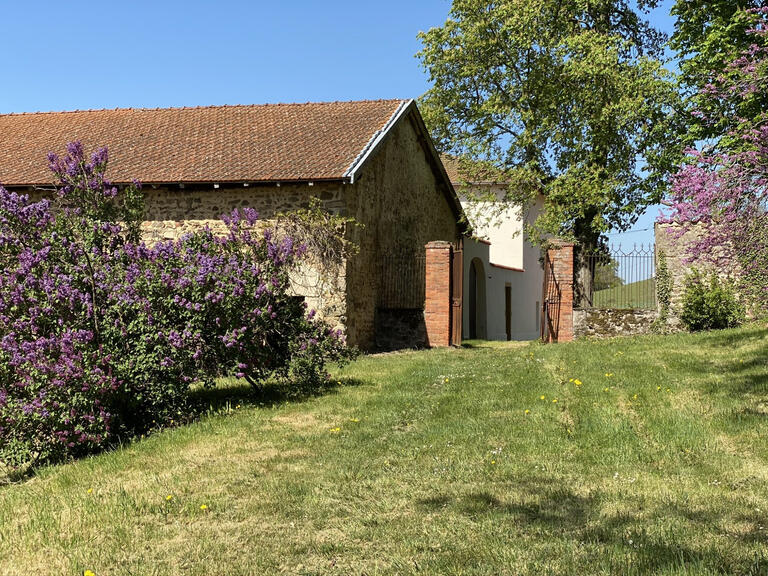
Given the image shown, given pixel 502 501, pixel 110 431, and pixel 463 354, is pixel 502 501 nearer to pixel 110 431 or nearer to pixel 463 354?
pixel 110 431

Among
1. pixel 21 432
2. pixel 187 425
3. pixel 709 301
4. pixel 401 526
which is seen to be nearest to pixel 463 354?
pixel 709 301

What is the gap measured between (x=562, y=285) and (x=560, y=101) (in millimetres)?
6959

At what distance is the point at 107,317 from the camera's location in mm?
7691

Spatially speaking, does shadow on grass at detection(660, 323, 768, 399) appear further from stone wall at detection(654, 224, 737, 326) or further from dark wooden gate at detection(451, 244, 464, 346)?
dark wooden gate at detection(451, 244, 464, 346)

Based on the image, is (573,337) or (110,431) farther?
(573,337)

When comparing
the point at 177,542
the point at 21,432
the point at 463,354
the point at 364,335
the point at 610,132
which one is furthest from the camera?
the point at 610,132

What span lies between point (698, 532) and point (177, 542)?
300 cm

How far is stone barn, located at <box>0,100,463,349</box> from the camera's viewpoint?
14.2 m

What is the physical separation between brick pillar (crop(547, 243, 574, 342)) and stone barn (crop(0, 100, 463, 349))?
310 cm

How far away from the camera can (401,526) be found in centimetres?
433

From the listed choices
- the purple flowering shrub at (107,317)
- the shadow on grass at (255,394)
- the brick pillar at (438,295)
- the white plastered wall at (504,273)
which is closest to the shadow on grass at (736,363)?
the shadow on grass at (255,394)

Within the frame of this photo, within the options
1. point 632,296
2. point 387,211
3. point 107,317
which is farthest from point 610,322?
point 107,317

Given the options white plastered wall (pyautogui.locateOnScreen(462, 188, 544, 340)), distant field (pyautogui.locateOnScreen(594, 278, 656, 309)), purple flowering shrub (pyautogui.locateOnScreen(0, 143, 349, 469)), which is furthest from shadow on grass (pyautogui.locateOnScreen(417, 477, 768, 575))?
white plastered wall (pyautogui.locateOnScreen(462, 188, 544, 340))

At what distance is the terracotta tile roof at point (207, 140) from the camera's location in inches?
568
